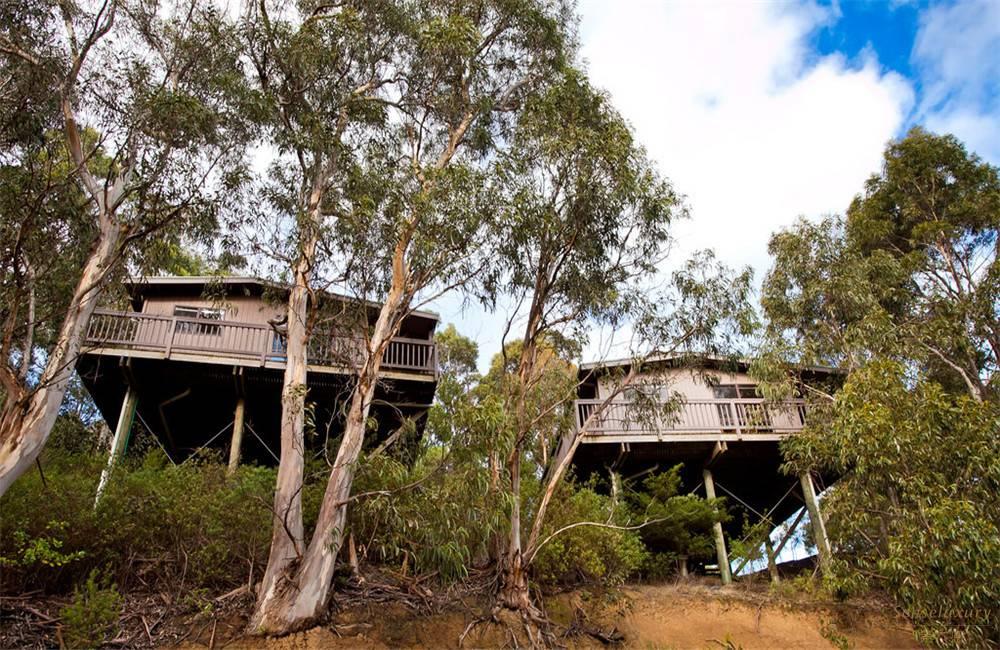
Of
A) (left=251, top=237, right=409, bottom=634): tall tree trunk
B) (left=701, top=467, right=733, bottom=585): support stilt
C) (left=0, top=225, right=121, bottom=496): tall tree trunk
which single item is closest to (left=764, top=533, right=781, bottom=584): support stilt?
(left=701, top=467, right=733, bottom=585): support stilt

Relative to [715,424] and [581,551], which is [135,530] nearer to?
[581,551]

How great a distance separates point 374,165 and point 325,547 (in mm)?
7104

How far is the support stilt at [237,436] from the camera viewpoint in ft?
39.3

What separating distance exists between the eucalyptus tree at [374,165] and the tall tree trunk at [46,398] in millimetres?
2836

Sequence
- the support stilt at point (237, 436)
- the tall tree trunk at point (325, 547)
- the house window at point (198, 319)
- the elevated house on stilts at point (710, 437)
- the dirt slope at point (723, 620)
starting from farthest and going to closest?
the elevated house on stilts at point (710, 437) → the house window at point (198, 319) → the support stilt at point (237, 436) → the dirt slope at point (723, 620) → the tall tree trunk at point (325, 547)

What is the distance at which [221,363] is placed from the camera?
42.1ft

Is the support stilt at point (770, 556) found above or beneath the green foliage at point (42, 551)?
beneath

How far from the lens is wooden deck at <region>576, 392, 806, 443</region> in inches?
570

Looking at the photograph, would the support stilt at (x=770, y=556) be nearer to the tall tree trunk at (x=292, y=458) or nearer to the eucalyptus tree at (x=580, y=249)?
the eucalyptus tree at (x=580, y=249)

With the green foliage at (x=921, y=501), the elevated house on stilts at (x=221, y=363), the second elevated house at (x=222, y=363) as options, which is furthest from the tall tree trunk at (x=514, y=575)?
the green foliage at (x=921, y=501)

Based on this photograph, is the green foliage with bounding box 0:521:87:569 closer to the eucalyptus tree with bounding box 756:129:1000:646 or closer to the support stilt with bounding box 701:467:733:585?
the eucalyptus tree with bounding box 756:129:1000:646

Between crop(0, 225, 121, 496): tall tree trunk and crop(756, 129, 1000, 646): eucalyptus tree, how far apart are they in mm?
10872

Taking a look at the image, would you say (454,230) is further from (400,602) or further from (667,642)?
(667,642)

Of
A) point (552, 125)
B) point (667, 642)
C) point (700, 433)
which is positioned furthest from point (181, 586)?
point (700, 433)
